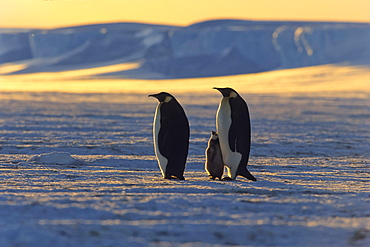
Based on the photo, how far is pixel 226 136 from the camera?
5.79m

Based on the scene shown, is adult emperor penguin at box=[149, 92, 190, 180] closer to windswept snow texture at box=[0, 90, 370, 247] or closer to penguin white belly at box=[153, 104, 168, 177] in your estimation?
penguin white belly at box=[153, 104, 168, 177]

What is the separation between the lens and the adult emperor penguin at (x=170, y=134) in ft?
19.0

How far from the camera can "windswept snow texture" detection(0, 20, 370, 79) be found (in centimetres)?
6012

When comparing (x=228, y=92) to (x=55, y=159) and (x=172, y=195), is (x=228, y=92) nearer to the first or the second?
(x=172, y=195)

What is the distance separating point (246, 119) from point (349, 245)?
2635 mm

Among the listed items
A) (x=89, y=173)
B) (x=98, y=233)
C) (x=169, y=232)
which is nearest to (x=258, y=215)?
(x=169, y=232)

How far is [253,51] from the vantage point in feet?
225

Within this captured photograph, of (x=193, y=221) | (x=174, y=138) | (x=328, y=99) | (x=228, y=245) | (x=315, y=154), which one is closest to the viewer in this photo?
(x=228, y=245)

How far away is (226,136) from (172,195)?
1.42m

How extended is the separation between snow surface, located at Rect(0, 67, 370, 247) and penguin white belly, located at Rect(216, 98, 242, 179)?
277 millimetres

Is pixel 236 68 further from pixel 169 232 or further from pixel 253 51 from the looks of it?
pixel 169 232

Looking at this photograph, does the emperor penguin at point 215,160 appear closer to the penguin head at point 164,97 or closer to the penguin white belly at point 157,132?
the penguin white belly at point 157,132

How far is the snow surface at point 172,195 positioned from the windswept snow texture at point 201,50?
1646 inches

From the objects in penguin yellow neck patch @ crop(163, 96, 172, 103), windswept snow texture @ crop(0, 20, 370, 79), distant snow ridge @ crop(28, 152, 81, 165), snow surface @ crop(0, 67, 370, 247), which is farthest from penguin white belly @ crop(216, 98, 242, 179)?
windswept snow texture @ crop(0, 20, 370, 79)
